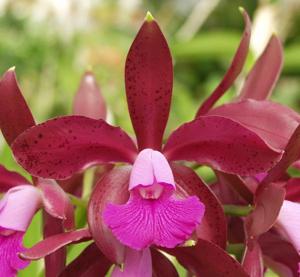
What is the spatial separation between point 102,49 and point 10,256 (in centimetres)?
224

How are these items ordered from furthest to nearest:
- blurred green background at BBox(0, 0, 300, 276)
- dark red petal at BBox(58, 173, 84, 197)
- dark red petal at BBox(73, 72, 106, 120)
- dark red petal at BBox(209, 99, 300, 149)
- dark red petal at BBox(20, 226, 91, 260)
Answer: blurred green background at BBox(0, 0, 300, 276)
dark red petal at BBox(73, 72, 106, 120)
dark red petal at BBox(58, 173, 84, 197)
dark red petal at BBox(209, 99, 300, 149)
dark red petal at BBox(20, 226, 91, 260)

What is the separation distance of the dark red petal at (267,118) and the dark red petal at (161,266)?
0.65 ft

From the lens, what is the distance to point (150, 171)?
78cm

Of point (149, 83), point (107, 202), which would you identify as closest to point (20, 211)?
point (107, 202)

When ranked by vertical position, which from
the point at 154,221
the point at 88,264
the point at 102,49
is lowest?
the point at 102,49

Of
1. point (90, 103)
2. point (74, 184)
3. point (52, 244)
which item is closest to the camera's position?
point (52, 244)

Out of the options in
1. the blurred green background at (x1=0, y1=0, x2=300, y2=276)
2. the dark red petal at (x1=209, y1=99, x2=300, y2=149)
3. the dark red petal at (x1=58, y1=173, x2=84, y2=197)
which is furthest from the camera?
the blurred green background at (x1=0, y1=0, x2=300, y2=276)

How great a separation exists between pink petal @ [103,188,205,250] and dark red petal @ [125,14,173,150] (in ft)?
0.42

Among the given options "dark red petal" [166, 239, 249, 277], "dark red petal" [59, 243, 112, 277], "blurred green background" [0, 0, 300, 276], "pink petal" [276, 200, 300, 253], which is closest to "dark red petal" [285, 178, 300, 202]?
"pink petal" [276, 200, 300, 253]

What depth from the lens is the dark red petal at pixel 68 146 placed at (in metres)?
0.76

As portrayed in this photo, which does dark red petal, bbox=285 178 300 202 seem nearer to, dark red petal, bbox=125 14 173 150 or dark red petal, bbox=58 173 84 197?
dark red petal, bbox=125 14 173 150

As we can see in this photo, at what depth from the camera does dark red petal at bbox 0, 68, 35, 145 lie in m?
0.81

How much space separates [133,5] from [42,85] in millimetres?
2014

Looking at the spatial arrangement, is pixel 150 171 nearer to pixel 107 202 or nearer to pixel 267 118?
pixel 107 202
